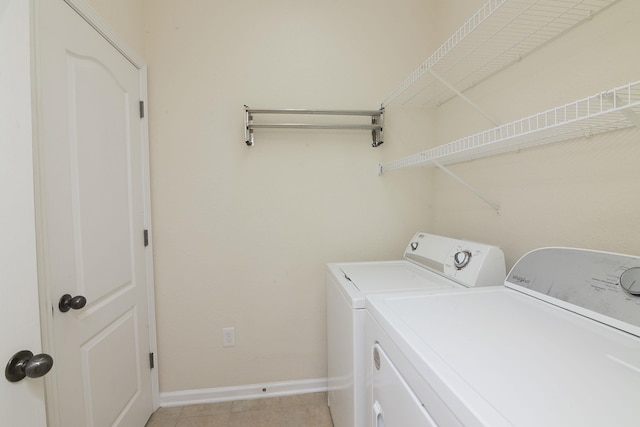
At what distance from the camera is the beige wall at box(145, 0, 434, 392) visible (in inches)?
66.2

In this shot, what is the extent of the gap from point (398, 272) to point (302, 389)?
3.77 feet

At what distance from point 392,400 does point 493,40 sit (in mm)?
1698

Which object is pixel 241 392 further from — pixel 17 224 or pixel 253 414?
pixel 17 224

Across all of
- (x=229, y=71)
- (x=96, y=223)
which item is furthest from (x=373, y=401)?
(x=229, y=71)

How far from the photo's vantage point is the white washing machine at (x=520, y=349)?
464 millimetres

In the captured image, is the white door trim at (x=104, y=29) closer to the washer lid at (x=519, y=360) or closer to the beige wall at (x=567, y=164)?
the washer lid at (x=519, y=360)

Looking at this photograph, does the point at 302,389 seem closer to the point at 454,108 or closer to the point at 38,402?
the point at 38,402

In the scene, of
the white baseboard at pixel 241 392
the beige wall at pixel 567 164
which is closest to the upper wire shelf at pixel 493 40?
the beige wall at pixel 567 164

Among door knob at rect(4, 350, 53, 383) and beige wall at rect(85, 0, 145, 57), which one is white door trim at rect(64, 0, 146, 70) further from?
door knob at rect(4, 350, 53, 383)

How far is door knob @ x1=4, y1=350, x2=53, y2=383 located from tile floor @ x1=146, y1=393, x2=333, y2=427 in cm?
131

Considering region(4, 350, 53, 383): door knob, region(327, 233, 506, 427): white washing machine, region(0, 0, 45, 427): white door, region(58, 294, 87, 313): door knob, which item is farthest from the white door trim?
region(327, 233, 506, 427): white washing machine

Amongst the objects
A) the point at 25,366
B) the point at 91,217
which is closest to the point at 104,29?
the point at 91,217

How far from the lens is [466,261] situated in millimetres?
1191

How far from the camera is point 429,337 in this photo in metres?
0.69
